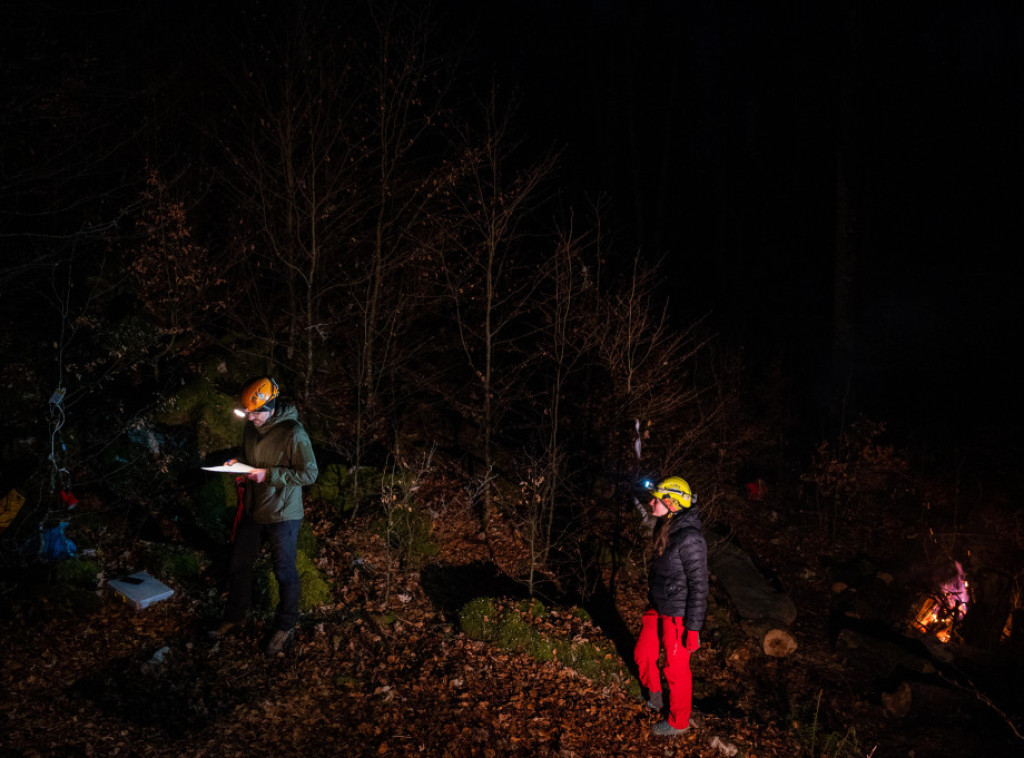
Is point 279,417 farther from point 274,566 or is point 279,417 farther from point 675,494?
point 675,494

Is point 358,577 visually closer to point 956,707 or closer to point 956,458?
point 956,707

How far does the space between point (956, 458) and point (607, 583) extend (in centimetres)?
806

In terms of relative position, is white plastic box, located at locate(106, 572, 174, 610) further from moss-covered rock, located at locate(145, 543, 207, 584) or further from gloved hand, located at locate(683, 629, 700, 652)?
gloved hand, located at locate(683, 629, 700, 652)

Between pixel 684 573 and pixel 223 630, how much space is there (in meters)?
4.12

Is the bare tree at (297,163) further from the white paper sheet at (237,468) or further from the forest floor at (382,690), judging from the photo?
the white paper sheet at (237,468)

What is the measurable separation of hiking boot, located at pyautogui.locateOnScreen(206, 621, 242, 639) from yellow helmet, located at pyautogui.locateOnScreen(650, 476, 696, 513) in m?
3.98

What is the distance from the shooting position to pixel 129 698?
15.3ft

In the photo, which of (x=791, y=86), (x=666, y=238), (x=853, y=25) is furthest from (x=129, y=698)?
(x=791, y=86)

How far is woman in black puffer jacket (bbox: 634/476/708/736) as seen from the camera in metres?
5.36

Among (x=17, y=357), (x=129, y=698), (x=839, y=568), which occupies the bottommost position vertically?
(x=839, y=568)

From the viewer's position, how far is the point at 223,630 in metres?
5.43

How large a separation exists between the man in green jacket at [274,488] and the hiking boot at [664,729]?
3.39 metres

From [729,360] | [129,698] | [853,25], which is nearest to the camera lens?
[129,698]

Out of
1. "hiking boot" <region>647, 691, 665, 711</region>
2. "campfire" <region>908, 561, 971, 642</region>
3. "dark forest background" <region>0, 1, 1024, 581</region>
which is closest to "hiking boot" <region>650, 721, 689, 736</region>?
"hiking boot" <region>647, 691, 665, 711</region>
